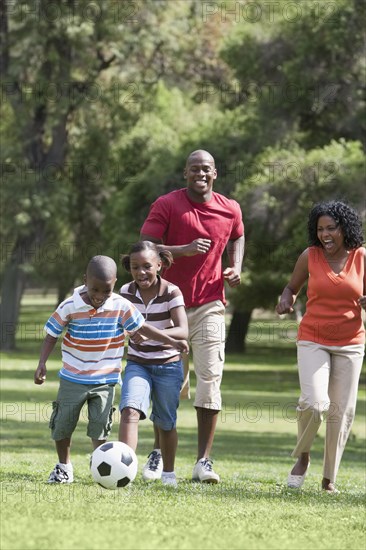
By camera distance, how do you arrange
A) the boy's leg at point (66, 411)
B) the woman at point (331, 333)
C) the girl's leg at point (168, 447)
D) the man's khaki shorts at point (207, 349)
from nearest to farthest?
the boy's leg at point (66, 411) → the girl's leg at point (168, 447) → the woman at point (331, 333) → the man's khaki shorts at point (207, 349)

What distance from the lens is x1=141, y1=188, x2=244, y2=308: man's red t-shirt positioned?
30.2 ft

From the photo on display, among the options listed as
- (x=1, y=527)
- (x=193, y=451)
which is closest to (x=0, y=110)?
(x=193, y=451)

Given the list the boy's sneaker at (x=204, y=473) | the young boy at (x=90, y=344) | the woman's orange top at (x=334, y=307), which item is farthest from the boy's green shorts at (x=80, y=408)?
the woman's orange top at (x=334, y=307)

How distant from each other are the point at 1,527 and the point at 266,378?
93.2ft

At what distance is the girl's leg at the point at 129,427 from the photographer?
833 cm

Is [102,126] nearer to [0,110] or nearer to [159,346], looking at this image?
[0,110]

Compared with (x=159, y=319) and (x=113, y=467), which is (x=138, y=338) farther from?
(x=113, y=467)

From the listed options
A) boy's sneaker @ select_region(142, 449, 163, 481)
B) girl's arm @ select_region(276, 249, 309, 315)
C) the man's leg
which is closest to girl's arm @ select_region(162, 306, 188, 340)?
girl's arm @ select_region(276, 249, 309, 315)

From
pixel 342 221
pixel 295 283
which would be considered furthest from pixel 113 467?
pixel 342 221

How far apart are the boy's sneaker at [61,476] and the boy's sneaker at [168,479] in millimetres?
697

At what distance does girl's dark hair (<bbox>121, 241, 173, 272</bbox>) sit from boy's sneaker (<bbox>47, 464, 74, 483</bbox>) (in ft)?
5.29

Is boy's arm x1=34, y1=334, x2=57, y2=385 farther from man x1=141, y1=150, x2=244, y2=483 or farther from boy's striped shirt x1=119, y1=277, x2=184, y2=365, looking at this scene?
man x1=141, y1=150, x2=244, y2=483

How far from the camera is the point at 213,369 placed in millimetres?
9297

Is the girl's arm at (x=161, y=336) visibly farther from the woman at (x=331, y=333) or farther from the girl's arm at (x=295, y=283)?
the girl's arm at (x=295, y=283)
